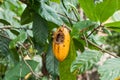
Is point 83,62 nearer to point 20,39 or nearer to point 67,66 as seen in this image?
point 67,66

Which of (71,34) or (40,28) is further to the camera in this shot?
(40,28)

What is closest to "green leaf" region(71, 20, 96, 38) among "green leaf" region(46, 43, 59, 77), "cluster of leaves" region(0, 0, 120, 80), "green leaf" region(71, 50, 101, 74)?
"cluster of leaves" region(0, 0, 120, 80)

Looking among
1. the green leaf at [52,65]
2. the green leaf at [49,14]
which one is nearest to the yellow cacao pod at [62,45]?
the green leaf at [49,14]

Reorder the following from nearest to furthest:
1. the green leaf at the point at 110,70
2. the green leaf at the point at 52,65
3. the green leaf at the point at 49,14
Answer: the green leaf at the point at 110,70, the green leaf at the point at 49,14, the green leaf at the point at 52,65

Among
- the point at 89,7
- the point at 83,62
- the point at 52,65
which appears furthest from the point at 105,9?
the point at 52,65

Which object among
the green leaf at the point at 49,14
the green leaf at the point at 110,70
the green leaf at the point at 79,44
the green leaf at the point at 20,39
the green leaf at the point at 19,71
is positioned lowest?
the green leaf at the point at 19,71

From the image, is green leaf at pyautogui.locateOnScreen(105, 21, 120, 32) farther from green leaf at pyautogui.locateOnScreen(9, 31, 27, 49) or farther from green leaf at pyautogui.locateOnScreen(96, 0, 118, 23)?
green leaf at pyautogui.locateOnScreen(9, 31, 27, 49)

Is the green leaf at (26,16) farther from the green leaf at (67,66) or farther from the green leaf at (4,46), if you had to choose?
the green leaf at (67,66)
